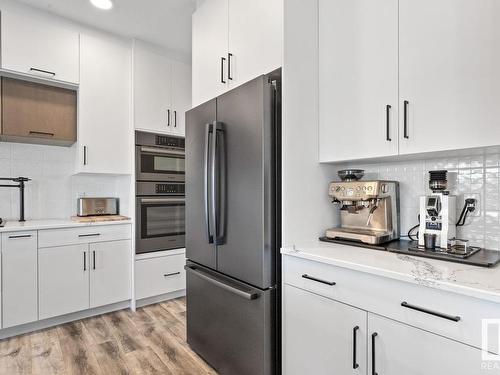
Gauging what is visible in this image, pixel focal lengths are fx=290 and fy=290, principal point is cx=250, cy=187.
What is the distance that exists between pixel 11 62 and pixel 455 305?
3.25 meters

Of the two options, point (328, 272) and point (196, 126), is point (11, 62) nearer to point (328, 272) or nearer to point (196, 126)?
point (196, 126)

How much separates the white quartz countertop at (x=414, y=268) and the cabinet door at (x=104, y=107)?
7.10ft

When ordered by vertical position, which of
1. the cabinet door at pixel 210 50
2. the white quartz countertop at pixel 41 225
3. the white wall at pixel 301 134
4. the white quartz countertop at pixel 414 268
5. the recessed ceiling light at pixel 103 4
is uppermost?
the recessed ceiling light at pixel 103 4

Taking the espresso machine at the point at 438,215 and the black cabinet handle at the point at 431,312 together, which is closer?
the black cabinet handle at the point at 431,312

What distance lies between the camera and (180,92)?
3217 mm

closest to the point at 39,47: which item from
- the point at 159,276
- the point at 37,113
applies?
the point at 37,113

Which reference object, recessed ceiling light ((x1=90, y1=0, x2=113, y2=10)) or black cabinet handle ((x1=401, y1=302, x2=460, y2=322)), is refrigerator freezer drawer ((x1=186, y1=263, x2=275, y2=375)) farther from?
recessed ceiling light ((x1=90, y1=0, x2=113, y2=10))

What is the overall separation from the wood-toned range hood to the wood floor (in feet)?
5.48

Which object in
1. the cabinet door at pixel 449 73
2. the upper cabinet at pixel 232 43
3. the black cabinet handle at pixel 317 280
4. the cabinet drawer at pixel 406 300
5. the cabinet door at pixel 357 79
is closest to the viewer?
the cabinet drawer at pixel 406 300

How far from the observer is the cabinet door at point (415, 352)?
2.99 feet

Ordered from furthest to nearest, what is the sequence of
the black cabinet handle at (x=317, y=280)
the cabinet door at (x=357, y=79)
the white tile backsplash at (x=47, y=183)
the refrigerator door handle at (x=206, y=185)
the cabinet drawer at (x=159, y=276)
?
the cabinet drawer at (x=159, y=276) < the white tile backsplash at (x=47, y=183) < the refrigerator door handle at (x=206, y=185) < the cabinet door at (x=357, y=79) < the black cabinet handle at (x=317, y=280)

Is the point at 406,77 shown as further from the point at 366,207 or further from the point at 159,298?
the point at 159,298

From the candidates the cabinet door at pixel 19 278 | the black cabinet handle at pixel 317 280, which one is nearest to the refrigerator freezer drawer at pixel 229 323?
the black cabinet handle at pixel 317 280

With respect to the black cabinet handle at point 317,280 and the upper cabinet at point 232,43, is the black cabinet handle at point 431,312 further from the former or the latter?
the upper cabinet at point 232,43
